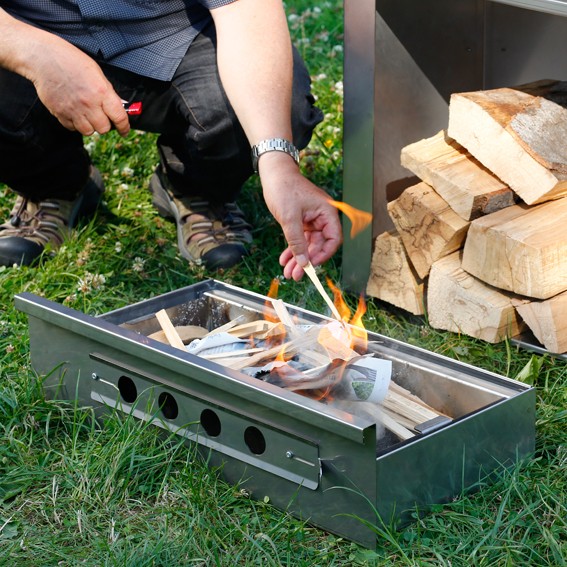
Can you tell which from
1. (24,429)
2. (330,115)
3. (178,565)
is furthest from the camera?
(330,115)

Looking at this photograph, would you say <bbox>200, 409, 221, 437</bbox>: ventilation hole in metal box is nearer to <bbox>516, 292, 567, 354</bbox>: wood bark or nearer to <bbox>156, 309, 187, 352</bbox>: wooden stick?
<bbox>156, 309, 187, 352</bbox>: wooden stick

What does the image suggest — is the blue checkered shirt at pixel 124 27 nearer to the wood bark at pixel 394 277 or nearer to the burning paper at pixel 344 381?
the wood bark at pixel 394 277

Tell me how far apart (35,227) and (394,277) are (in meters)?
1.32

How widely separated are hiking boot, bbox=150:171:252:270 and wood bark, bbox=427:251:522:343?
809mm

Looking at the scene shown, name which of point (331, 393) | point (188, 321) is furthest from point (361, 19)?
point (331, 393)

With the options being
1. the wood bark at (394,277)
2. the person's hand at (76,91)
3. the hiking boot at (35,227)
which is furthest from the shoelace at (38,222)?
the wood bark at (394,277)

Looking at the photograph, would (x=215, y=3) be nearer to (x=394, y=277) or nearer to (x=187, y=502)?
(x=394, y=277)

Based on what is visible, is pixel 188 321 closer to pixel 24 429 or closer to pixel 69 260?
pixel 24 429

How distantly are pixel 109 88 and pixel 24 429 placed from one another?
0.94 m

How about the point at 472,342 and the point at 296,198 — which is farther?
the point at 472,342

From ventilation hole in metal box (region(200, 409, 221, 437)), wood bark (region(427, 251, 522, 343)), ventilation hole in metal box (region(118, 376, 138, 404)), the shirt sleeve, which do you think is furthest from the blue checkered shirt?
ventilation hole in metal box (region(200, 409, 221, 437))

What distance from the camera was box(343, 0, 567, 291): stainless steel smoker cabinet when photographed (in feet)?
10.0

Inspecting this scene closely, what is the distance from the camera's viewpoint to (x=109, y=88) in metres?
2.86

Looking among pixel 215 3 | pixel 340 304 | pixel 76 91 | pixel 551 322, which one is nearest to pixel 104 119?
pixel 76 91
